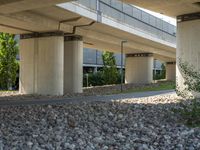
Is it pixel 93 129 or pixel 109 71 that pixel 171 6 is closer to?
pixel 93 129

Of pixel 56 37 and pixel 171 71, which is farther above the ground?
pixel 56 37

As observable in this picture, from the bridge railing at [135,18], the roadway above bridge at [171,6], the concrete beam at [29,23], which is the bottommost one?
the concrete beam at [29,23]

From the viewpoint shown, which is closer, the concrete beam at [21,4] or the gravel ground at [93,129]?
the gravel ground at [93,129]

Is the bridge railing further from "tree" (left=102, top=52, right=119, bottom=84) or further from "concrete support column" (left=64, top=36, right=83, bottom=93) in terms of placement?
"tree" (left=102, top=52, right=119, bottom=84)

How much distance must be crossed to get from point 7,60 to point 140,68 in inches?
785

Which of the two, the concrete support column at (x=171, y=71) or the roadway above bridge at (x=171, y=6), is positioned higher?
the roadway above bridge at (x=171, y=6)

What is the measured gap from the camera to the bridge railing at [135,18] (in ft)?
101

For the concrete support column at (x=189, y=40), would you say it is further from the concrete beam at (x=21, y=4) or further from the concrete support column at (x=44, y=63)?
the concrete beam at (x=21, y=4)

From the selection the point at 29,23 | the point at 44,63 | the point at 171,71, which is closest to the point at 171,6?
the point at 29,23

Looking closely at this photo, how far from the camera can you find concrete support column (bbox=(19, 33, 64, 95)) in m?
31.8

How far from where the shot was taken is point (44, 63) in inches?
1270

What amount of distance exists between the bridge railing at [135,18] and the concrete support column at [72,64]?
4157 mm

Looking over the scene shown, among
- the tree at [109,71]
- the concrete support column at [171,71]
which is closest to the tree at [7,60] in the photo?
the tree at [109,71]

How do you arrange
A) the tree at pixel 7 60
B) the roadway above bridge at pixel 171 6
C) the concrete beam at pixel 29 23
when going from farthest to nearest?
the tree at pixel 7 60 → the concrete beam at pixel 29 23 → the roadway above bridge at pixel 171 6
